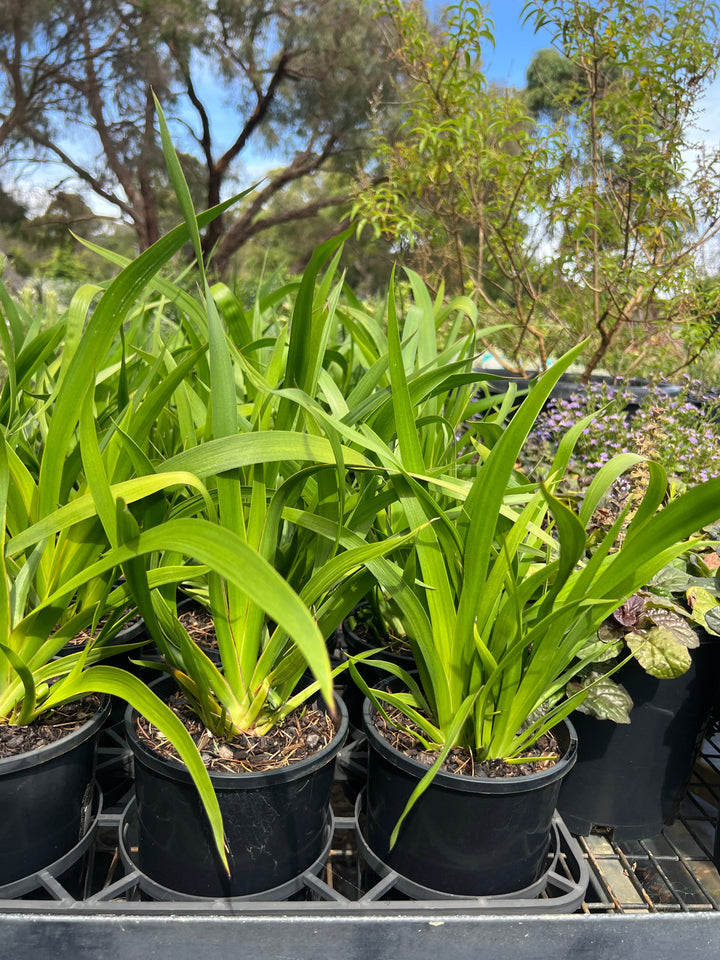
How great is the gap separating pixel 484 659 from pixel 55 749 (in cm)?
46

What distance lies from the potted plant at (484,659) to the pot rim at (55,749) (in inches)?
11.6

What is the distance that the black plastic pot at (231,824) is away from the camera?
0.68 metres

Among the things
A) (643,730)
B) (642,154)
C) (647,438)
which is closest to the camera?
(643,730)

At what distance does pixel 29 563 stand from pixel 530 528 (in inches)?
22.6

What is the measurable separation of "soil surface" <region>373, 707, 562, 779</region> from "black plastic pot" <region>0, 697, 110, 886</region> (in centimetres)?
34

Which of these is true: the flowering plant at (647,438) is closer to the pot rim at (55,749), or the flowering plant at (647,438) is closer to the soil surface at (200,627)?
the soil surface at (200,627)

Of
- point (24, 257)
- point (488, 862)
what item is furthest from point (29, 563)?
point (24, 257)

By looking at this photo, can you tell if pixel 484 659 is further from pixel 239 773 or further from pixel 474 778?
pixel 239 773

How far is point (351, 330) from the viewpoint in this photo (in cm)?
117

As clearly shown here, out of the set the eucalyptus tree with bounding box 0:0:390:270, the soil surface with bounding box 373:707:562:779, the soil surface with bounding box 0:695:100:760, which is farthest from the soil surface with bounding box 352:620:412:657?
the eucalyptus tree with bounding box 0:0:390:270

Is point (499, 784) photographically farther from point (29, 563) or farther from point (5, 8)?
point (5, 8)

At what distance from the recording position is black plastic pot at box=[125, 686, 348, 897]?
683 mm

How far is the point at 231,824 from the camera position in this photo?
2.27 feet

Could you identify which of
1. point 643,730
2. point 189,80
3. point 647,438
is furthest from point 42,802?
point 189,80
